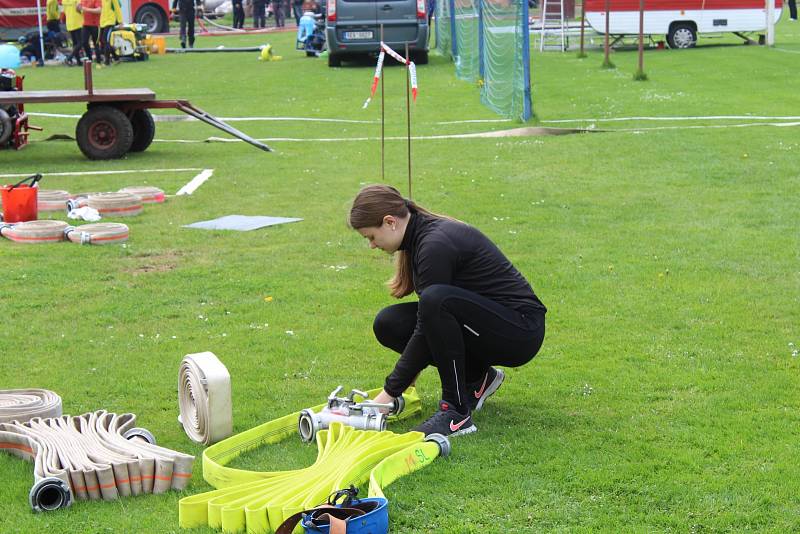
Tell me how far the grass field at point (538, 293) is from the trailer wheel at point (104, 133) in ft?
0.87

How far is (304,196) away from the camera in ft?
39.7

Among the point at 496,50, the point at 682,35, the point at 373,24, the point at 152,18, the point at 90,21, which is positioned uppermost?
the point at 90,21

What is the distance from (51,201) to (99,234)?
6.33 ft

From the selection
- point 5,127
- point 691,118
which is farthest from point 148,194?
point 691,118

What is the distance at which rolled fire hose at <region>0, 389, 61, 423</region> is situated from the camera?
535cm

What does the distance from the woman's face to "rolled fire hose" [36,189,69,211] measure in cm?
721

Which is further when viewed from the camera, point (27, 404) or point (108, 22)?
point (108, 22)

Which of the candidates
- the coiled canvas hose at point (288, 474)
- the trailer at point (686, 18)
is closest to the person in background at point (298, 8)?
the trailer at point (686, 18)

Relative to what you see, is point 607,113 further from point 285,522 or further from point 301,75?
point 285,522

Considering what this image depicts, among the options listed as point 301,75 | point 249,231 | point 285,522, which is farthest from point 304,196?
point 301,75

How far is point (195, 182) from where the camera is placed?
1325 cm

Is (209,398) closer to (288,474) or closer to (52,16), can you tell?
(288,474)

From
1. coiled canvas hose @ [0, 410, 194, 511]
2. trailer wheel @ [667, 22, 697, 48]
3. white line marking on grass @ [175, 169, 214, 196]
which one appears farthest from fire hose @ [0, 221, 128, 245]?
trailer wheel @ [667, 22, 697, 48]

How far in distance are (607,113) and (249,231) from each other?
9.18 meters
